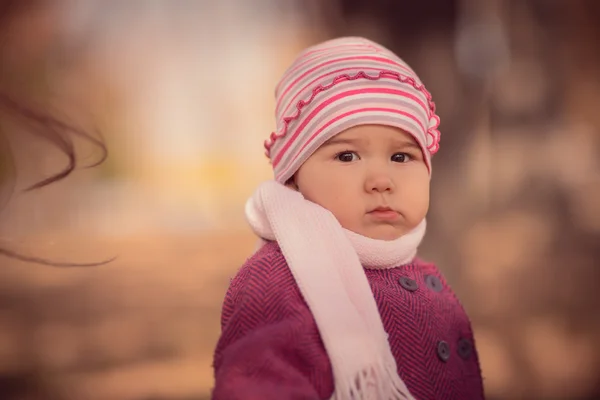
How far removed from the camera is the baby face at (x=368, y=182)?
99 cm

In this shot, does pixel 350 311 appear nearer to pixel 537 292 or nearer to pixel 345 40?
pixel 345 40

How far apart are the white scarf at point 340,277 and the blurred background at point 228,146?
120 cm

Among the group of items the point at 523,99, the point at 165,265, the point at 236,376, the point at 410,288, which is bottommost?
the point at 236,376

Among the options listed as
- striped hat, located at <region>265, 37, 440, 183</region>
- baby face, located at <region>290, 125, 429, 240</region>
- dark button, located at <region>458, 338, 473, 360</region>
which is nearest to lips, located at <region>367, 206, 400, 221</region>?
baby face, located at <region>290, 125, 429, 240</region>

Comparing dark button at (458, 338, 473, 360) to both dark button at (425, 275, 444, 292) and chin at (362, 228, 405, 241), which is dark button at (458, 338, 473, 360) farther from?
chin at (362, 228, 405, 241)

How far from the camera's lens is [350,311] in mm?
905

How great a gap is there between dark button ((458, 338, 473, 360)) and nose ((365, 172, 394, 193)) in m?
0.27

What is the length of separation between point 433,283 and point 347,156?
25 cm

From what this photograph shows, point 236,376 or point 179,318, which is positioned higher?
point 179,318

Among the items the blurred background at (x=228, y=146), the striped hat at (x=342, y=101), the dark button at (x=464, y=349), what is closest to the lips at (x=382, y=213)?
the striped hat at (x=342, y=101)

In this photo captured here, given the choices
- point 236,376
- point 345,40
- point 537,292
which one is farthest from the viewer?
point 537,292

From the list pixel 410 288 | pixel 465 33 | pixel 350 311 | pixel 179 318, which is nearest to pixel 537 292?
pixel 465 33

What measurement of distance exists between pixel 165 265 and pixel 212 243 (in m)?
0.20

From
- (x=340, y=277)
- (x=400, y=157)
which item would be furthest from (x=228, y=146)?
(x=340, y=277)
